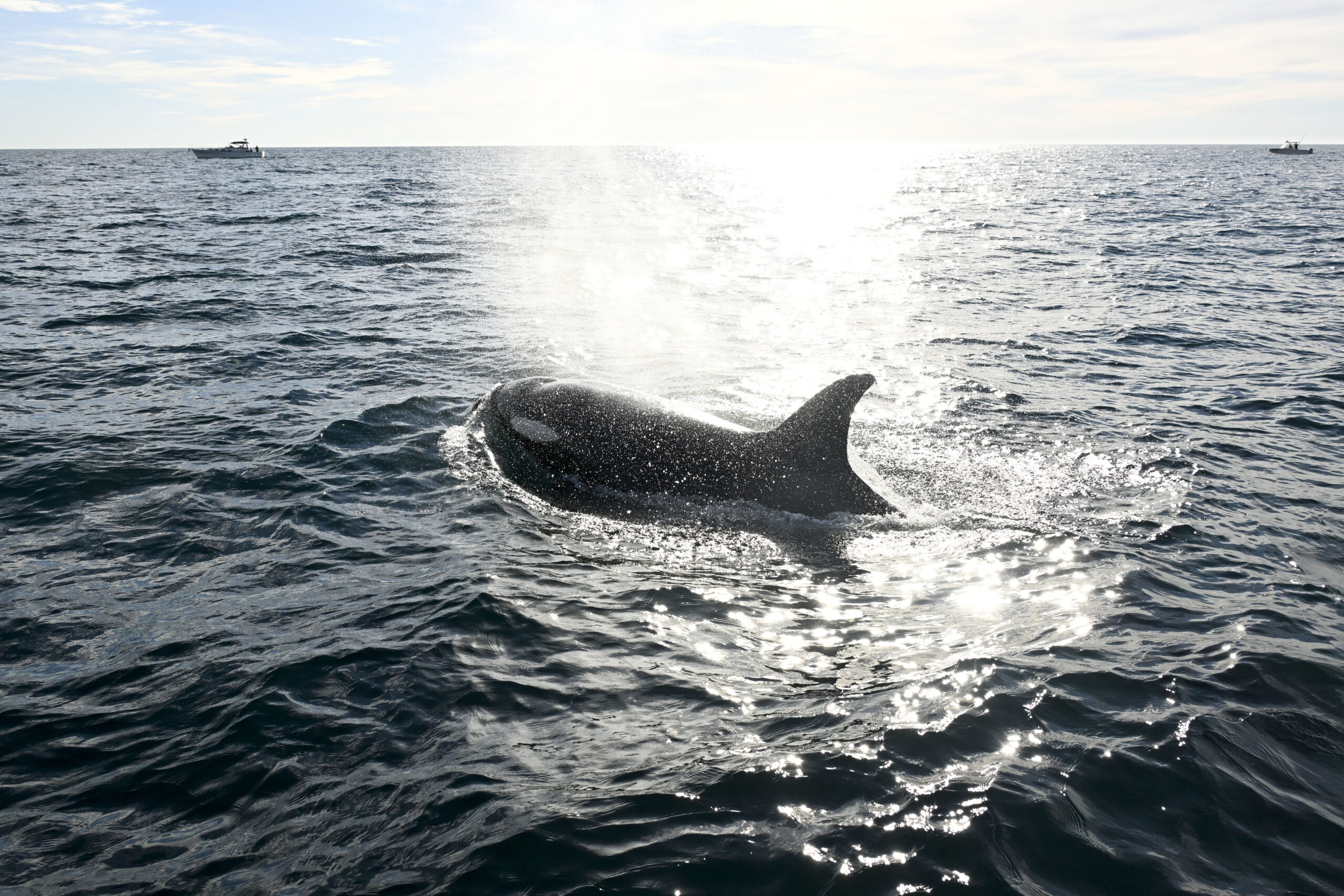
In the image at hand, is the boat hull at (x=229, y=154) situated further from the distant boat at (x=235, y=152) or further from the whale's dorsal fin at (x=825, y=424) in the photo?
the whale's dorsal fin at (x=825, y=424)

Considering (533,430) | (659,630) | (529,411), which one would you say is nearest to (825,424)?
(659,630)

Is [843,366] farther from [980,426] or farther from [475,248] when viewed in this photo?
[475,248]

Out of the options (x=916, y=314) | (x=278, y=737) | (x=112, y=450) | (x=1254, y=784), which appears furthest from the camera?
(x=916, y=314)

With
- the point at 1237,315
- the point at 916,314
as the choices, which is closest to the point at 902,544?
the point at 916,314

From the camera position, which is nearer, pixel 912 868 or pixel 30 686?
pixel 912 868

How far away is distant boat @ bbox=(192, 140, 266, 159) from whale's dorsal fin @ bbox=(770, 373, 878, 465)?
168 metres

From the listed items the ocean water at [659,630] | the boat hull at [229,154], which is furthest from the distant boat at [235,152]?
the ocean water at [659,630]

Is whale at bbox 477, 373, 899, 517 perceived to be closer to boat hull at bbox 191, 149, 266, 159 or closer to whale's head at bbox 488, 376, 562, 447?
whale's head at bbox 488, 376, 562, 447

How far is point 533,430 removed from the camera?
11008mm

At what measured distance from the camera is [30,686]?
21.8ft

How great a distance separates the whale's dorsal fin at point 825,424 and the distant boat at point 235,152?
16752cm

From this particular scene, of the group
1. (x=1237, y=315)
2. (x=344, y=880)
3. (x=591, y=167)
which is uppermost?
(x=591, y=167)

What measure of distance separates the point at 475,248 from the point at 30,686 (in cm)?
3246

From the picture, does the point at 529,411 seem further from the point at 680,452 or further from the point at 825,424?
the point at 825,424
